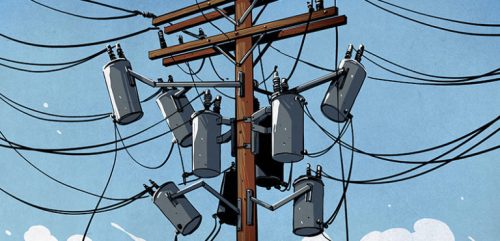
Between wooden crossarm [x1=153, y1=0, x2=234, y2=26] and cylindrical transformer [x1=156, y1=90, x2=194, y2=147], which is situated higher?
→ wooden crossarm [x1=153, y1=0, x2=234, y2=26]

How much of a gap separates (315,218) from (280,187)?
612mm

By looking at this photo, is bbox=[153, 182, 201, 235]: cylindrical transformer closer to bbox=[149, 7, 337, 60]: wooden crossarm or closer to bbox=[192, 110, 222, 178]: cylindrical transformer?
bbox=[192, 110, 222, 178]: cylindrical transformer

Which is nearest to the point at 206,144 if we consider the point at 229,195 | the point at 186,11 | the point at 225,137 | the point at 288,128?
the point at 225,137

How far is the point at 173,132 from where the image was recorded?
9344 mm

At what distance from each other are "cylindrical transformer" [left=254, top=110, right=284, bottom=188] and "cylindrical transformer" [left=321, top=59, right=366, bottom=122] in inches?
24.2

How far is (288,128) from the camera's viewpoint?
827cm

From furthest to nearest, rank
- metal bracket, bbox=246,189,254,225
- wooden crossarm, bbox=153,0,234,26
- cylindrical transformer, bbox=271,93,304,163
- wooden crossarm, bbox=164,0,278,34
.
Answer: wooden crossarm, bbox=164,0,278,34 → wooden crossarm, bbox=153,0,234,26 → metal bracket, bbox=246,189,254,225 → cylindrical transformer, bbox=271,93,304,163

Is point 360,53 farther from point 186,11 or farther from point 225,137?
point 186,11

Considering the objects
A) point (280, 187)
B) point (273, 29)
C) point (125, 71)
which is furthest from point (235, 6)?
point (280, 187)

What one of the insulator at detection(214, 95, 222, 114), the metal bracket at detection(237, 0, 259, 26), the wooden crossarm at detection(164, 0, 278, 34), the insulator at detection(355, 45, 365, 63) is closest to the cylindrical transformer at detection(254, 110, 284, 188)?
the insulator at detection(214, 95, 222, 114)

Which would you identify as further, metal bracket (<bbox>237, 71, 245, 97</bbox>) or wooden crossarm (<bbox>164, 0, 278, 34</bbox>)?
wooden crossarm (<bbox>164, 0, 278, 34</bbox>)

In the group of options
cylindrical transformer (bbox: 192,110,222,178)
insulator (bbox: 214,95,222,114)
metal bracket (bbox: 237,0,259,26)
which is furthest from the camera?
metal bracket (bbox: 237,0,259,26)

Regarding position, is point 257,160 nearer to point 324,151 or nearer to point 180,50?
point 324,151

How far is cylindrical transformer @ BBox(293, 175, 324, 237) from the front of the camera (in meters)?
8.47
